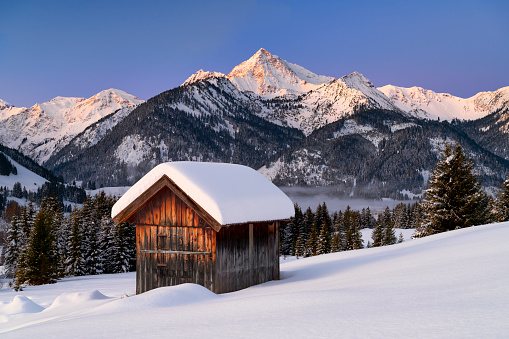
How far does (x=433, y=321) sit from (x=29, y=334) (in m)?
5.34

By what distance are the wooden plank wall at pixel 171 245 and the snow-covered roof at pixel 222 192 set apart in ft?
2.35

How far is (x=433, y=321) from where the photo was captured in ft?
13.7

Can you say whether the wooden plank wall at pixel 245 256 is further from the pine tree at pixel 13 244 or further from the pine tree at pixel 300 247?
the pine tree at pixel 300 247

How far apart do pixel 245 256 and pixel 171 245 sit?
2.50 meters

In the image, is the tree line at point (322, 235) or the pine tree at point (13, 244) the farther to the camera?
the tree line at point (322, 235)

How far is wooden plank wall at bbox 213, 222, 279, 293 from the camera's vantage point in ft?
38.1

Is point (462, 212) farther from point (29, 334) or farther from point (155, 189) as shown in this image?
point (29, 334)

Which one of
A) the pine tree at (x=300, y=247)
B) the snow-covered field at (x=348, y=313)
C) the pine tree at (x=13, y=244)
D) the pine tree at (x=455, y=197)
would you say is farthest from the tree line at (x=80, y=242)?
the snow-covered field at (x=348, y=313)

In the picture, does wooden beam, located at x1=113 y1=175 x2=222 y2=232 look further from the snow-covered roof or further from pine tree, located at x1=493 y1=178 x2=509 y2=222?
pine tree, located at x1=493 y1=178 x2=509 y2=222

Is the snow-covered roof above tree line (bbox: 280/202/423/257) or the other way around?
above

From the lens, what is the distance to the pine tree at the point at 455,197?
82.1 feet

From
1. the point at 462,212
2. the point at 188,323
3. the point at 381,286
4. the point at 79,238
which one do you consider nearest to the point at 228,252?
the point at 381,286

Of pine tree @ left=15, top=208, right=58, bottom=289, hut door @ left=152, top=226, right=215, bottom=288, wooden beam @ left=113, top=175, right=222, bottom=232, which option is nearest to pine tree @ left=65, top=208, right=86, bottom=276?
pine tree @ left=15, top=208, right=58, bottom=289

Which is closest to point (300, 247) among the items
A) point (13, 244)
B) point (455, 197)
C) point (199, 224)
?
point (13, 244)
